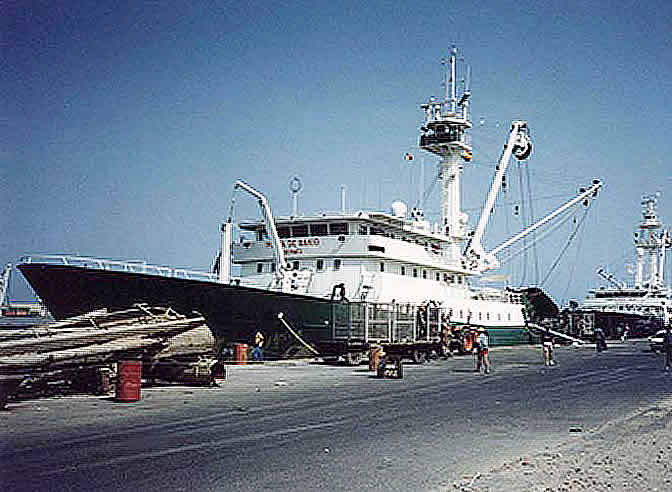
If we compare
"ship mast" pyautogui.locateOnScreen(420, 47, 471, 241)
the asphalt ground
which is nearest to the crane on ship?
"ship mast" pyautogui.locateOnScreen(420, 47, 471, 241)

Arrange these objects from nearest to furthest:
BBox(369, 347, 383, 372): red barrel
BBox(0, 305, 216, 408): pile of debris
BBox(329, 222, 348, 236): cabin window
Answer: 1. BBox(0, 305, 216, 408): pile of debris
2. BBox(369, 347, 383, 372): red barrel
3. BBox(329, 222, 348, 236): cabin window

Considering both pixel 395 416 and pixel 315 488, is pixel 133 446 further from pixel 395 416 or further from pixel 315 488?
pixel 395 416

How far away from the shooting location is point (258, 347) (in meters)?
28.2

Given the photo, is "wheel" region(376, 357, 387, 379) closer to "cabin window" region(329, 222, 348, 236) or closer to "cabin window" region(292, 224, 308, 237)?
"cabin window" region(329, 222, 348, 236)

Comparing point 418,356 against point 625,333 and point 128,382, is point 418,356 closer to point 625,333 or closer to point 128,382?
point 128,382

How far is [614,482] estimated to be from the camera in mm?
8445

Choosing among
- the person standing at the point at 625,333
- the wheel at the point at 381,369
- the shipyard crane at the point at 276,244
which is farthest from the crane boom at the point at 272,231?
the person standing at the point at 625,333

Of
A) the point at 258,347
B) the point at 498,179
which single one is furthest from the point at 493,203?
the point at 258,347

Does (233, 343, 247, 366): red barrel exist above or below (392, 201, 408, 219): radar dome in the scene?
below

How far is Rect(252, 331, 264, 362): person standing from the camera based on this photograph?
2802cm

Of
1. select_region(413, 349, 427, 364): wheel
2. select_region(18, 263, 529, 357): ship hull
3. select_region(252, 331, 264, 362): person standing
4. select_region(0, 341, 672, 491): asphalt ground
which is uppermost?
select_region(18, 263, 529, 357): ship hull

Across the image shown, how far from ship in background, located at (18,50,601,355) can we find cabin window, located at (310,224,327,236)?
0.16 ft

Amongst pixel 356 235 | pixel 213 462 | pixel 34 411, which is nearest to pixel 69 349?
pixel 34 411

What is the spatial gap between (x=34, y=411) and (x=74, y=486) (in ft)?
22.2
